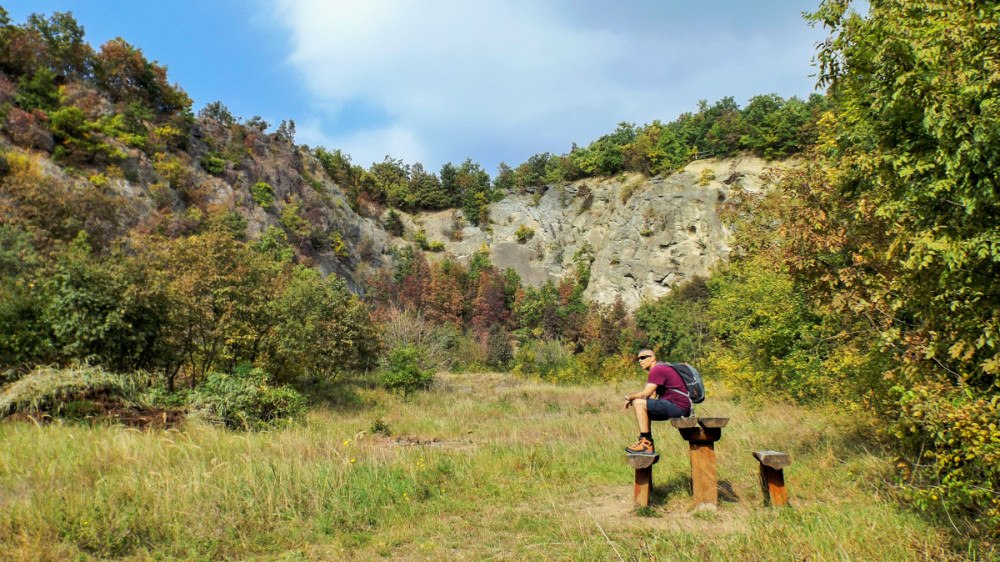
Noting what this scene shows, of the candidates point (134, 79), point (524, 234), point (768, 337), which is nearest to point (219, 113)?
point (134, 79)

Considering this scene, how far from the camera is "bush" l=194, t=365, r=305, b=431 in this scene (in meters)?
9.25

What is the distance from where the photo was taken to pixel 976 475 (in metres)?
3.62

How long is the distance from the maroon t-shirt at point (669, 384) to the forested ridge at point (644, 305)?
1.70m

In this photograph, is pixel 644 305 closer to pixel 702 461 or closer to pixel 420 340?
pixel 420 340

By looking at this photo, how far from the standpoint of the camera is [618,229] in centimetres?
5766

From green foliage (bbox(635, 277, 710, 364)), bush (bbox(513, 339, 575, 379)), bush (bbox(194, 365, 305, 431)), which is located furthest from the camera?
green foliage (bbox(635, 277, 710, 364))

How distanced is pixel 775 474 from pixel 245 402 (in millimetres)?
9059

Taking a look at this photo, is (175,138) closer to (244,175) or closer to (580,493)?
(244,175)

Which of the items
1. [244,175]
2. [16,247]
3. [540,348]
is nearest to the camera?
[16,247]

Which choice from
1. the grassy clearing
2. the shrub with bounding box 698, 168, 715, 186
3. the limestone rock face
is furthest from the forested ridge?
the shrub with bounding box 698, 168, 715, 186

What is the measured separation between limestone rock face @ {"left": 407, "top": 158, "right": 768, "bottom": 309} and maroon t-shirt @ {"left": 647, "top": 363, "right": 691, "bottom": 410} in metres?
46.3

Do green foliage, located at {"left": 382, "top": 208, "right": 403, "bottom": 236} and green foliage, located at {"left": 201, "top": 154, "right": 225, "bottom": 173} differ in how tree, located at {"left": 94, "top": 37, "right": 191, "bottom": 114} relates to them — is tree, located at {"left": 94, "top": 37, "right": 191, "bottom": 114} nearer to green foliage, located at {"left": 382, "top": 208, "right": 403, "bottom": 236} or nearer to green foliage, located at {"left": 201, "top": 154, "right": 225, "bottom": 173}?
green foliage, located at {"left": 201, "top": 154, "right": 225, "bottom": 173}

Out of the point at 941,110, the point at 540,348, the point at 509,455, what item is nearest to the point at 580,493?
the point at 509,455

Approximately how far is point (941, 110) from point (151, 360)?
15109 mm
